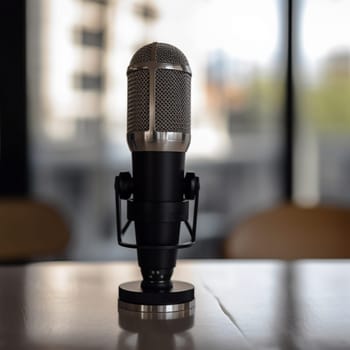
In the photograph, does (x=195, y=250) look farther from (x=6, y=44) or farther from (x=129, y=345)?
(x=129, y=345)

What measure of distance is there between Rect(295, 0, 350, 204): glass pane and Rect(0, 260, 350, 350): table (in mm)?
1797

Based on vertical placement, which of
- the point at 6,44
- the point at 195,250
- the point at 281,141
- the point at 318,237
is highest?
the point at 6,44

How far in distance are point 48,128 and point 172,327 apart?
226cm

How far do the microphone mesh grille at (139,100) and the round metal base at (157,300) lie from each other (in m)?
0.23

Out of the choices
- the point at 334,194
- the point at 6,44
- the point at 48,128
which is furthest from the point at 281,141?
the point at 6,44

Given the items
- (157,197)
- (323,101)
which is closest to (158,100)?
(157,197)

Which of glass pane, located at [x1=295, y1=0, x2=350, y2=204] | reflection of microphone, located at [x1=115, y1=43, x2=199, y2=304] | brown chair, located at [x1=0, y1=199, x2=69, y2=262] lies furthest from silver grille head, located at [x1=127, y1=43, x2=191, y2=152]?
glass pane, located at [x1=295, y1=0, x2=350, y2=204]

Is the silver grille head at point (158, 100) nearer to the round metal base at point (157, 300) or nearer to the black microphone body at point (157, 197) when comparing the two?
the black microphone body at point (157, 197)

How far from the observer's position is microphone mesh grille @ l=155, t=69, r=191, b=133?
86 cm

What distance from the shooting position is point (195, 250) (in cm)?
305

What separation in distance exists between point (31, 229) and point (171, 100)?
1.38 meters

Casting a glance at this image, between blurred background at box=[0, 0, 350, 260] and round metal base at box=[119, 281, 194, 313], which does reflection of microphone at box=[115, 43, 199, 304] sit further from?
blurred background at box=[0, 0, 350, 260]

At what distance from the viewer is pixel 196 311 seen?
0.89 m

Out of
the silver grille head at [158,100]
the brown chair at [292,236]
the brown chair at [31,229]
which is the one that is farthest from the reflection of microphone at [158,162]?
the brown chair at [31,229]
